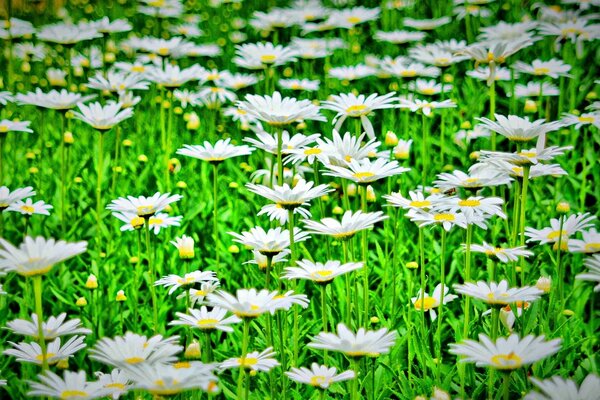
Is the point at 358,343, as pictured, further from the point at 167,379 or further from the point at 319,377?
the point at 167,379

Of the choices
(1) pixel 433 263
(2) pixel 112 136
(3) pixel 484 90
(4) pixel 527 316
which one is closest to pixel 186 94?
(2) pixel 112 136

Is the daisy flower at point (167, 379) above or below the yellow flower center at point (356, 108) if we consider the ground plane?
below

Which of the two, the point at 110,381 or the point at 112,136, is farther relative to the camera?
the point at 112,136

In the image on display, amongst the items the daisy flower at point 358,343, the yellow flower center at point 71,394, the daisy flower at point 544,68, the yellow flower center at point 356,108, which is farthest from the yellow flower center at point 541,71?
the yellow flower center at point 71,394

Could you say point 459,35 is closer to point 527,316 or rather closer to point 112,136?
point 112,136

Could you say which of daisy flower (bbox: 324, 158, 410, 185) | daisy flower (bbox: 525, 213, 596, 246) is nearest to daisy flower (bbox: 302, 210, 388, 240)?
daisy flower (bbox: 324, 158, 410, 185)

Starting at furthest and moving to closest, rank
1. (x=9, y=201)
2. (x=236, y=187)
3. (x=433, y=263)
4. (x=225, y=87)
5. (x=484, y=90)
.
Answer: (x=225, y=87) < (x=484, y=90) < (x=236, y=187) < (x=433, y=263) < (x=9, y=201)

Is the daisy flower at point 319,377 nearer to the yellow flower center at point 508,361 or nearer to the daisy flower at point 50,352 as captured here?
the yellow flower center at point 508,361

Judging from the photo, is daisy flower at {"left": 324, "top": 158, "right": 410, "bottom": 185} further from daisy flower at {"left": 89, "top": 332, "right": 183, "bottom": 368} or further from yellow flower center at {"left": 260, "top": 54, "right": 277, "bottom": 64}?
yellow flower center at {"left": 260, "top": 54, "right": 277, "bottom": 64}
